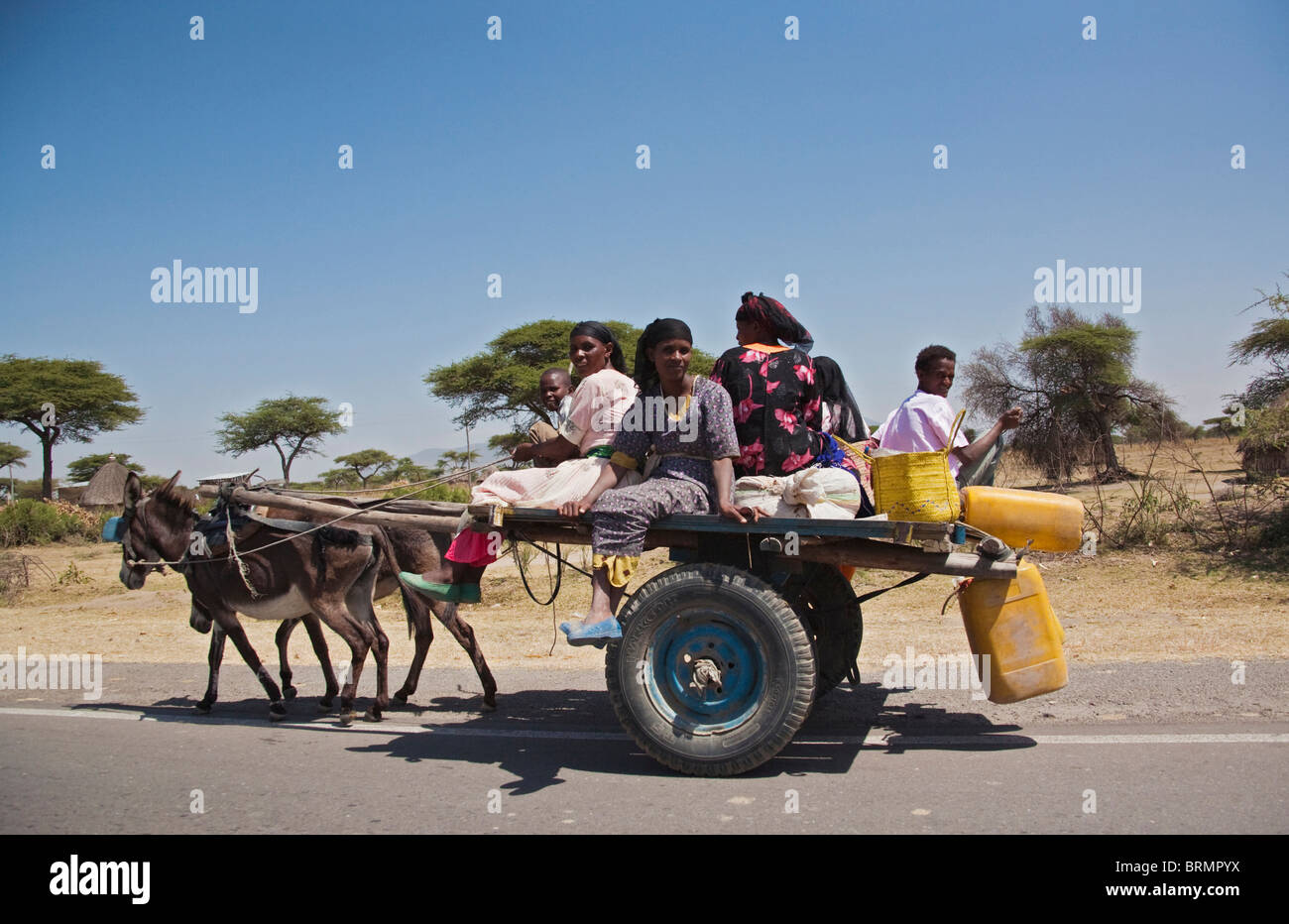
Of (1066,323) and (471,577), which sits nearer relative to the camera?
(471,577)

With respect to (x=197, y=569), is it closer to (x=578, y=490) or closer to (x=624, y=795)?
(x=578, y=490)

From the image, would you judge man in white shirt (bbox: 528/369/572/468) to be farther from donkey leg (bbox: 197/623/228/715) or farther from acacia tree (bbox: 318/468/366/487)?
acacia tree (bbox: 318/468/366/487)

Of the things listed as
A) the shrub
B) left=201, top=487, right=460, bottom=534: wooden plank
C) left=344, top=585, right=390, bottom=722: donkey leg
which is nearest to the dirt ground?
left=344, top=585, right=390, bottom=722: donkey leg

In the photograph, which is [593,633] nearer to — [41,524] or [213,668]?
[213,668]

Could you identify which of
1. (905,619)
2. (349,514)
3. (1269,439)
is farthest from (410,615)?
(1269,439)

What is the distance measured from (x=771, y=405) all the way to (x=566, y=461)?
1.30 metres

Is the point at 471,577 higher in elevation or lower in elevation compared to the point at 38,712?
higher

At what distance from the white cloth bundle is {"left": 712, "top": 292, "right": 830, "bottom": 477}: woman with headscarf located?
Result: 15 cm

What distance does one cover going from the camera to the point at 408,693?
7.31 m

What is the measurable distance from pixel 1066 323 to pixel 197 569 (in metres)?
26.9

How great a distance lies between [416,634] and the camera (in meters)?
7.54

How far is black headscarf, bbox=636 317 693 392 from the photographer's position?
212 inches

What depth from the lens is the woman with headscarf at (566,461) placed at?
573 centimetres
